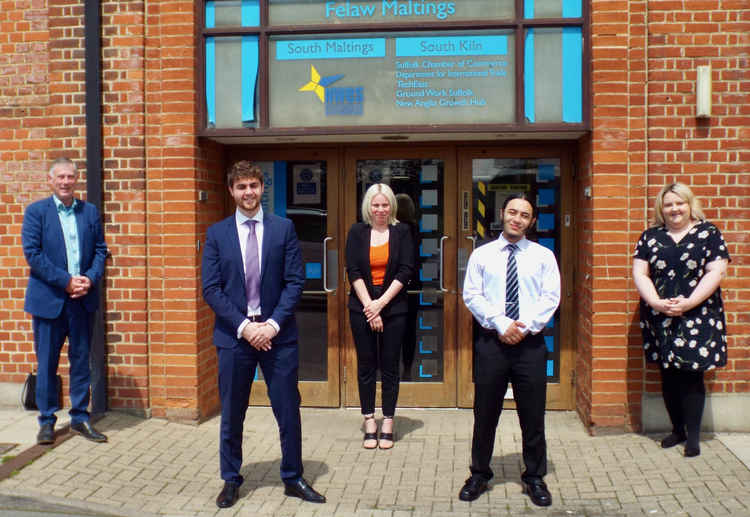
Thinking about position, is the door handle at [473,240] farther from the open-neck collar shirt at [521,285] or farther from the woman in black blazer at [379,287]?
the open-neck collar shirt at [521,285]

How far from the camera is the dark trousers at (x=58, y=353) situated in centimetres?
550

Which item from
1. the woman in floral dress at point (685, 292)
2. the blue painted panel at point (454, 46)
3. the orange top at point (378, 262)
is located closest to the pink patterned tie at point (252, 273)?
→ the orange top at point (378, 262)

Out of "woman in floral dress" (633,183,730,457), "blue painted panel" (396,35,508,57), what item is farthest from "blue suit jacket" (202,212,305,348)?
"woman in floral dress" (633,183,730,457)

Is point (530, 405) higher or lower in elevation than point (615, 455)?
higher

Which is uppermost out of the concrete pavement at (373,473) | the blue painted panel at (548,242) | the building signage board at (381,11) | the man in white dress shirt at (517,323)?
the building signage board at (381,11)

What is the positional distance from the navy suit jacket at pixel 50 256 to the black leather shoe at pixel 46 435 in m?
0.78

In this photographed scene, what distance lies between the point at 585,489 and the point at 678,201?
6.61ft

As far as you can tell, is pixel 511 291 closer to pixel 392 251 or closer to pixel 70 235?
pixel 392 251

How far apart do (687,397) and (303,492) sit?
2717 millimetres

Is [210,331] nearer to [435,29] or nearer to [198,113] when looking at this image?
[198,113]

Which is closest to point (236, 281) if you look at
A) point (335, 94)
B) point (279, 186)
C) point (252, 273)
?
point (252, 273)

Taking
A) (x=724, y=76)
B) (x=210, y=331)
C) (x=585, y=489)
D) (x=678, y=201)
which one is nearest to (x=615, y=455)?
(x=585, y=489)

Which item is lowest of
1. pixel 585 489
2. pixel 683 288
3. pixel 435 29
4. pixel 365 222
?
pixel 585 489

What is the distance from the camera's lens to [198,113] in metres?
6.25
